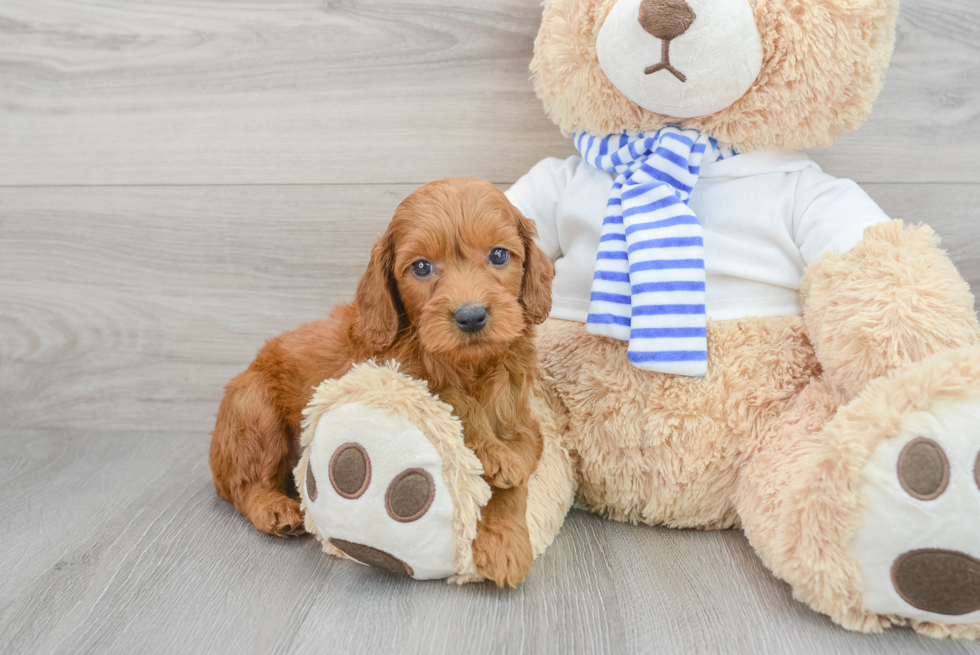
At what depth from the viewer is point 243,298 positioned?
1.55m

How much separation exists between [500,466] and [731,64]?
651 millimetres

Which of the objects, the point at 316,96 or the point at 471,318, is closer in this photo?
the point at 471,318

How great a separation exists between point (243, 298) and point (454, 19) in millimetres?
733

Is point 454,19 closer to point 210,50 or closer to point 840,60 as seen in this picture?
point 210,50

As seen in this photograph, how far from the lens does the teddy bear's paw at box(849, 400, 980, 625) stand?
78 cm

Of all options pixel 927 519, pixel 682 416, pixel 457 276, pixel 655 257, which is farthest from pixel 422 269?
pixel 927 519

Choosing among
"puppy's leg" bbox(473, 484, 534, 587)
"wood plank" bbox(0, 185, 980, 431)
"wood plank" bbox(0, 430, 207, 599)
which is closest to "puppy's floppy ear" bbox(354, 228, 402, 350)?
"puppy's leg" bbox(473, 484, 534, 587)

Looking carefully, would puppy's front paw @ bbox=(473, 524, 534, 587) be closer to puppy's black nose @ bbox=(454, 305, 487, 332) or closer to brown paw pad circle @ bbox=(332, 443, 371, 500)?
brown paw pad circle @ bbox=(332, 443, 371, 500)

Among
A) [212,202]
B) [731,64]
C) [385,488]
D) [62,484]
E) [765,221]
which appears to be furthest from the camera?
[212,202]

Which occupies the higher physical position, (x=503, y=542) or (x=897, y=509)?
(x=897, y=509)

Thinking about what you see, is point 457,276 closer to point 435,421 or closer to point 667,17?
point 435,421

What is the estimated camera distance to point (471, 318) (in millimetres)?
856

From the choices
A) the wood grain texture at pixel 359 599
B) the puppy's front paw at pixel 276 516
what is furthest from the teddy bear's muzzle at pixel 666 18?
the puppy's front paw at pixel 276 516

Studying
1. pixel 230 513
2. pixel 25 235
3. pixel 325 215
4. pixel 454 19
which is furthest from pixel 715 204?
pixel 25 235
